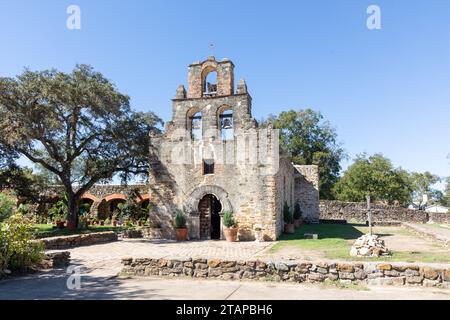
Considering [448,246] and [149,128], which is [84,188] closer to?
[149,128]

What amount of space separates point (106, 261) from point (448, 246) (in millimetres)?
11685

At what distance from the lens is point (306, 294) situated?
6520 millimetres

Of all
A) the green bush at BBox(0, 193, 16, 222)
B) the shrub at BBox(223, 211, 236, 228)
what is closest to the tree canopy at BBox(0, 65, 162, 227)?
the green bush at BBox(0, 193, 16, 222)

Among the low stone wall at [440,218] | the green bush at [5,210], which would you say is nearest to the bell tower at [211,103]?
the green bush at [5,210]

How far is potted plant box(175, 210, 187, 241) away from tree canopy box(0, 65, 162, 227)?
4.62 m

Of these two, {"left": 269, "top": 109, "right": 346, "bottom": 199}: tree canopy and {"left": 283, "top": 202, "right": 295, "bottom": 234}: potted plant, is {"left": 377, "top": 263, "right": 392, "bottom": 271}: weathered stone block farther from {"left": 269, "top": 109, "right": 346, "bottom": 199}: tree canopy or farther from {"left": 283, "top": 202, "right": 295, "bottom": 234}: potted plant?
{"left": 269, "top": 109, "right": 346, "bottom": 199}: tree canopy

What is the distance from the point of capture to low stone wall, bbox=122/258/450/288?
7.04m

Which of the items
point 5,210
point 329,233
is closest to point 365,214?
point 329,233

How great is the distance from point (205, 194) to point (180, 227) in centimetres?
202

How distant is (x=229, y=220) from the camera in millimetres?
16906

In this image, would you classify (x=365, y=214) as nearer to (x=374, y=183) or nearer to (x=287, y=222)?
(x=374, y=183)

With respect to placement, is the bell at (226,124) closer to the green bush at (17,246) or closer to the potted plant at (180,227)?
the potted plant at (180,227)

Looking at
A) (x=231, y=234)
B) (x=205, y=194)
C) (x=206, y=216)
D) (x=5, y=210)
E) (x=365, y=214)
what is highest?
(x=205, y=194)
